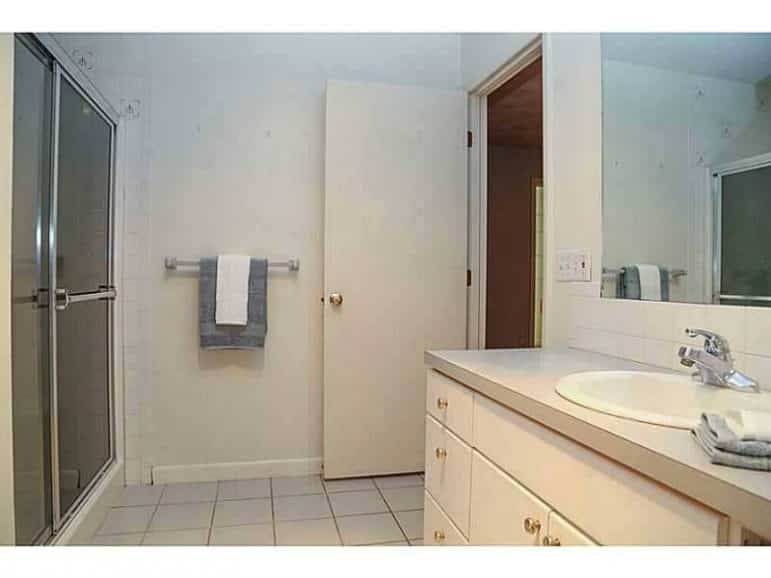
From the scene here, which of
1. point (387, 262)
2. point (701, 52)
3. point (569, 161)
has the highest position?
point (701, 52)

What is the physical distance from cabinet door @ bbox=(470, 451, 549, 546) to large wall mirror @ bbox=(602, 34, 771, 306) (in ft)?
2.21

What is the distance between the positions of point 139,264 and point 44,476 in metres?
1.00

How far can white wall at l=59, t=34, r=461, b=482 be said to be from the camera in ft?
7.60

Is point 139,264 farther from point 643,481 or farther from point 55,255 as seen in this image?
point 643,481

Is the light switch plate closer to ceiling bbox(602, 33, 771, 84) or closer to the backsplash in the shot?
the backsplash

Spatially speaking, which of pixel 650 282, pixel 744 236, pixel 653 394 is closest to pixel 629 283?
pixel 650 282

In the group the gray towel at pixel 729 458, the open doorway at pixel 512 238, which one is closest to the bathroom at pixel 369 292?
the gray towel at pixel 729 458

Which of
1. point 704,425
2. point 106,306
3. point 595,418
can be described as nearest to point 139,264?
point 106,306

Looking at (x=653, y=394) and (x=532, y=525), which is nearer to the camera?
(x=532, y=525)

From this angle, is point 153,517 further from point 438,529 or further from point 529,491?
point 529,491

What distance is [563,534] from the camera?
86 cm

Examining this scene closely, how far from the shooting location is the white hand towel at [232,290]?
90.3 inches

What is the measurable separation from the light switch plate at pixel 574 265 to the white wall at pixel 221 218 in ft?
3.82

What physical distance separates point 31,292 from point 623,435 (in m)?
1.57
